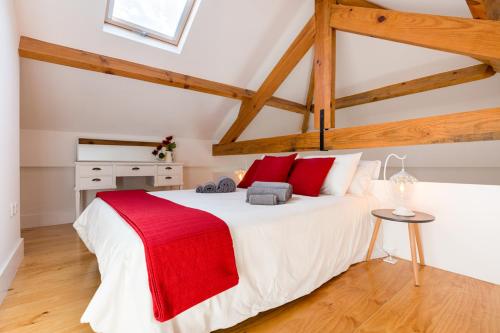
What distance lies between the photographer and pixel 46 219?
3410 mm

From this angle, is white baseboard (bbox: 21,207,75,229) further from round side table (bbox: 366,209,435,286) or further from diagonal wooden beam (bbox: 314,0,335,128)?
round side table (bbox: 366,209,435,286)

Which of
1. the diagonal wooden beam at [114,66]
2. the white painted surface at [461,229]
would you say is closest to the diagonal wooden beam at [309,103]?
the diagonal wooden beam at [114,66]

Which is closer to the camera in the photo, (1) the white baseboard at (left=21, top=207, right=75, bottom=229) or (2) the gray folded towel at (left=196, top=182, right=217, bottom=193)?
(2) the gray folded towel at (left=196, top=182, right=217, bottom=193)

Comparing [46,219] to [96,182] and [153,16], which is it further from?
[153,16]

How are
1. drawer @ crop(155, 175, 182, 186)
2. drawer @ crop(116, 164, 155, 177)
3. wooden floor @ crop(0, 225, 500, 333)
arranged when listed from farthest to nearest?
drawer @ crop(155, 175, 182, 186) < drawer @ crop(116, 164, 155, 177) < wooden floor @ crop(0, 225, 500, 333)

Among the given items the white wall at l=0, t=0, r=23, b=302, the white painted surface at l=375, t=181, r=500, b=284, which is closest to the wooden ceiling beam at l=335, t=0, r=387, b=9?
the white painted surface at l=375, t=181, r=500, b=284

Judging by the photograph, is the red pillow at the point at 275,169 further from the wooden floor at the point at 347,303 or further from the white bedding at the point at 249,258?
the wooden floor at the point at 347,303

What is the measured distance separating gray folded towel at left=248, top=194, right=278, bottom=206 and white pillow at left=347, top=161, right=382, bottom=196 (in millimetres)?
1016

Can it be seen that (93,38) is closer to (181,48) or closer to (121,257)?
(181,48)

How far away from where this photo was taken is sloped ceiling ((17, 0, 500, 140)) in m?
2.40

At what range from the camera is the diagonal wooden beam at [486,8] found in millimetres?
1636

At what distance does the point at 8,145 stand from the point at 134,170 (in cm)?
173

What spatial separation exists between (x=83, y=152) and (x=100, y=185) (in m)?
0.63

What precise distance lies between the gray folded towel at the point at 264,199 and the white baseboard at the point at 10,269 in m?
1.65
